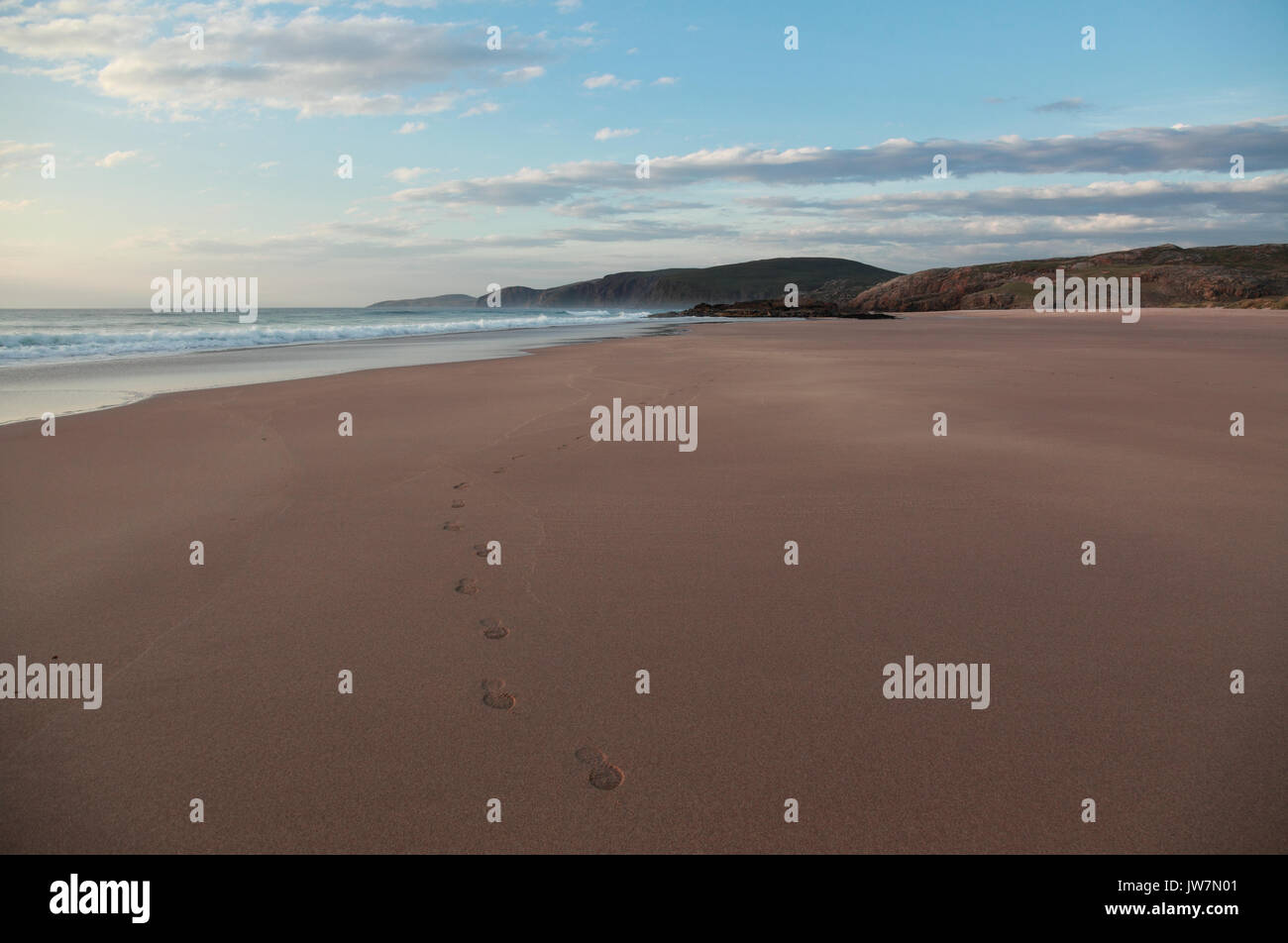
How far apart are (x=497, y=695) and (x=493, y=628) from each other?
624mm

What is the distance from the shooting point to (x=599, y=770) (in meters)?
2.49

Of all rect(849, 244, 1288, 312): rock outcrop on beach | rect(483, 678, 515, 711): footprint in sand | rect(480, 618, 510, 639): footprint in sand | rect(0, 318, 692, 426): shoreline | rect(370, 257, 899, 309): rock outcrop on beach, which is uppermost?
rect(370, 257, 899, 309): rock outcrop on beach

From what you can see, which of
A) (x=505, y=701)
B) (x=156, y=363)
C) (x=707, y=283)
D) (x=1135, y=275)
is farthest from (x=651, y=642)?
(x=707, y=283)

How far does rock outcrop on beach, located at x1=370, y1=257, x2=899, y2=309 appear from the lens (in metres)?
170

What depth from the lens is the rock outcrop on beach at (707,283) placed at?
170000 mm

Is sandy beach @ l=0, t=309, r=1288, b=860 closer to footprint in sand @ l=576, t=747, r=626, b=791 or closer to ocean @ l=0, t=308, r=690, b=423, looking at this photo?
footprint in sand @ l=576, t=747, r=626, b=791

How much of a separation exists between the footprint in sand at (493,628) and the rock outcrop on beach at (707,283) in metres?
162

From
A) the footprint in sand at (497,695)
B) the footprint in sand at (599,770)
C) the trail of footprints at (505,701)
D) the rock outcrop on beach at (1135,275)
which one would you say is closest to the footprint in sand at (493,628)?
the trail of footprints at (505,701)

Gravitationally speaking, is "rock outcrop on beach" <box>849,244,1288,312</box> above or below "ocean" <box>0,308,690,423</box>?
above

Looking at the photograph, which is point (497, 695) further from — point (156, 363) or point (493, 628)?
point (156, 363)

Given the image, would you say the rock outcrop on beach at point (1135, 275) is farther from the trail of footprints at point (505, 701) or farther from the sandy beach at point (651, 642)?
the trail of footprints at point (505, 701)

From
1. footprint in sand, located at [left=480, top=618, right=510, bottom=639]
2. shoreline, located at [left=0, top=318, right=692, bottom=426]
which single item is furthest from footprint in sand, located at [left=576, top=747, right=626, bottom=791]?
shoreline, located at [left=0, top=318, right=692, bottom=426]

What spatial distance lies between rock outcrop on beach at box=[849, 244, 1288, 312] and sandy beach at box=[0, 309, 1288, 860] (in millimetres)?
63961

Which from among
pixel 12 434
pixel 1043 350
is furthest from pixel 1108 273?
pixel 12 434
